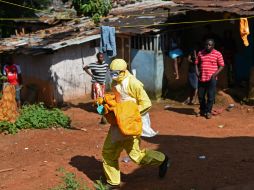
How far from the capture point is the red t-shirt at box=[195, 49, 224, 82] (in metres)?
10.8

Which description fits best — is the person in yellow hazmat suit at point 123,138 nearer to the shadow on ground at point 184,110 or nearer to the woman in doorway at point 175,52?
the shadow on ground at point 184,110

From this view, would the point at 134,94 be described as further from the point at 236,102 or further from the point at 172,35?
the point at 172,35

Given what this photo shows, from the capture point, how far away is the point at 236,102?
1274cm

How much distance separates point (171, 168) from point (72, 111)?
256 inches

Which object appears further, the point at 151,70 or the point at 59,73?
the point at 59,73

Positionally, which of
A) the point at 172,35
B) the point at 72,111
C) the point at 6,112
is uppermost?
the point at 172,35

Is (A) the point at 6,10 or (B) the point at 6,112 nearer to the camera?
(B) the point at 6,112

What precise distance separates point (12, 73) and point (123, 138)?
7002mm

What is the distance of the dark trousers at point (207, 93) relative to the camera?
1091 centimetres

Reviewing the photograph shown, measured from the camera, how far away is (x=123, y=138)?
6.38 meters

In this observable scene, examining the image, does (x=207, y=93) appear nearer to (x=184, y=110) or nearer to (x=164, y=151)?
(x=184, y=110)

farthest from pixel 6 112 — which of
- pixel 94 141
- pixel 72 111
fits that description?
pixel 72 111

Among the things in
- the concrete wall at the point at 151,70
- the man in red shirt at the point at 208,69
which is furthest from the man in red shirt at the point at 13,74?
the man in red shirt at the point at 208,69

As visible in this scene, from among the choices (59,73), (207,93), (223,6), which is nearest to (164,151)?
(207,93)
